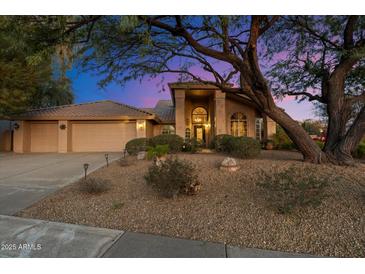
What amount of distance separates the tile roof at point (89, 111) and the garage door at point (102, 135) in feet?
2.66

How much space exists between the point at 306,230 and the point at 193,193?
2.31 meters

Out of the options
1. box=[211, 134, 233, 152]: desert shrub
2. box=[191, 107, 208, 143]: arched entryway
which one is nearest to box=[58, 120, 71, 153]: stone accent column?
box=[191, 107, 208, 143]: arched entryway

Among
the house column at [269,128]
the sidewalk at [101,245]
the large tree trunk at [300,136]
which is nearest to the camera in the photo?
the sidewalk at [101,245]

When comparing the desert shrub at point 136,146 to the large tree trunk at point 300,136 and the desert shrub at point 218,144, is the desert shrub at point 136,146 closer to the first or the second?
the desert shrub at point 218,144

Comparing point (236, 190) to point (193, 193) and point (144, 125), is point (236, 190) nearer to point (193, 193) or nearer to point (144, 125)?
point (193, 193)

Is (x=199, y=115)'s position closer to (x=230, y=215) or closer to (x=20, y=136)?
(x=20, y=136)

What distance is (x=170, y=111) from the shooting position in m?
20.5

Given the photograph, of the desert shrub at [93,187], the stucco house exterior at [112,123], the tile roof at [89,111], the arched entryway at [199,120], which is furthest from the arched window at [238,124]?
the desert shrub at [93,187]

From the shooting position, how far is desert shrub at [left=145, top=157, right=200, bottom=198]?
175 inches

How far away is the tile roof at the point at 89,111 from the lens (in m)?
15.5

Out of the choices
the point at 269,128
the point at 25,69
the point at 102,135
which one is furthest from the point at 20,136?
the point at 269,128

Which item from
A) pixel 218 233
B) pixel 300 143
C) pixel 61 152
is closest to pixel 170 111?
pixel 61 152

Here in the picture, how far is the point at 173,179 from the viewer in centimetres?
443

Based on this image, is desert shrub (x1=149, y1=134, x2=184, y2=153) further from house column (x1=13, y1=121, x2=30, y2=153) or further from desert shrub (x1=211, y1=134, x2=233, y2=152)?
house column (x1=13, y1=121, x2=30, y2=153)
